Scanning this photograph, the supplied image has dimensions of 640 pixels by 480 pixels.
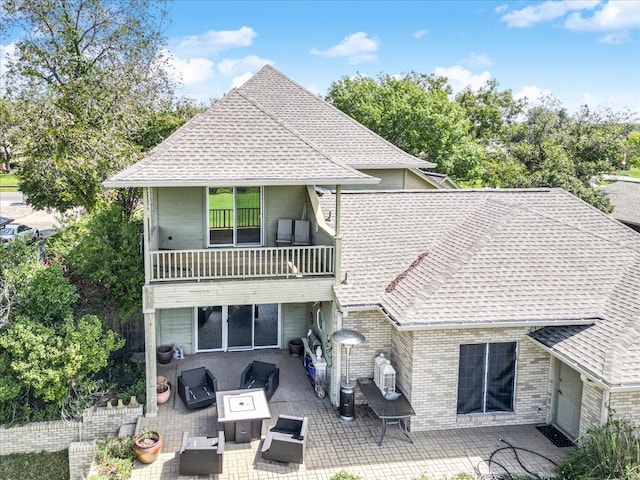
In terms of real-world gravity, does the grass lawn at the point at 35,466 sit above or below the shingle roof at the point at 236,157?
below

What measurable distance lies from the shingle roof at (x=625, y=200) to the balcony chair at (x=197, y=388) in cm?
2287

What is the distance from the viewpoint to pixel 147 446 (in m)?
11.9

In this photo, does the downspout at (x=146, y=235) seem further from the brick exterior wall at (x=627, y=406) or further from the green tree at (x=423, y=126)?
the green tree at (x=423, y=126)

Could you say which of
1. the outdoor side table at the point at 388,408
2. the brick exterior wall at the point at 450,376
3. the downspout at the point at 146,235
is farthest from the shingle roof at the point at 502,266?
the downspout at the point at 146,235

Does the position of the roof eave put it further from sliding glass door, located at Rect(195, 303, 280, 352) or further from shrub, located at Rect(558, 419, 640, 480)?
shrub, located at Rect(558, 419, 640, 480)

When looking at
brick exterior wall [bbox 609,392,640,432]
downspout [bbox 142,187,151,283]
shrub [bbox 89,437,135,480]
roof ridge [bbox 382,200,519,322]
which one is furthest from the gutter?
downspout [bbox 142,187,151,283]

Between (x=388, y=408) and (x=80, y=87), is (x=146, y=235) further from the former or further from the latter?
(x=80, y=87)

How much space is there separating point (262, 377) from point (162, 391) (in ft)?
8.98

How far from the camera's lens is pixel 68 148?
73.0ft

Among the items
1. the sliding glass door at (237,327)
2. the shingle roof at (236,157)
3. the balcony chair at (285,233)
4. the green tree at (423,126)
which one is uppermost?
the green tree at (423,126)

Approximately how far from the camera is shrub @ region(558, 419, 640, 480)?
10500 millimetres

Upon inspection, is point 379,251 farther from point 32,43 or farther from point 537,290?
point 32,43

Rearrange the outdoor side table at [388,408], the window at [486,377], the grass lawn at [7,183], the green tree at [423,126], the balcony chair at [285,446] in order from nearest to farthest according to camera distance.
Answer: the balcony chair at [285,446], the outdoor side table at [388,408], the window at [486,377], the green tree at [423,126], the grass lawn at [7,183]

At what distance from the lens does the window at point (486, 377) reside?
13406 millimetres
